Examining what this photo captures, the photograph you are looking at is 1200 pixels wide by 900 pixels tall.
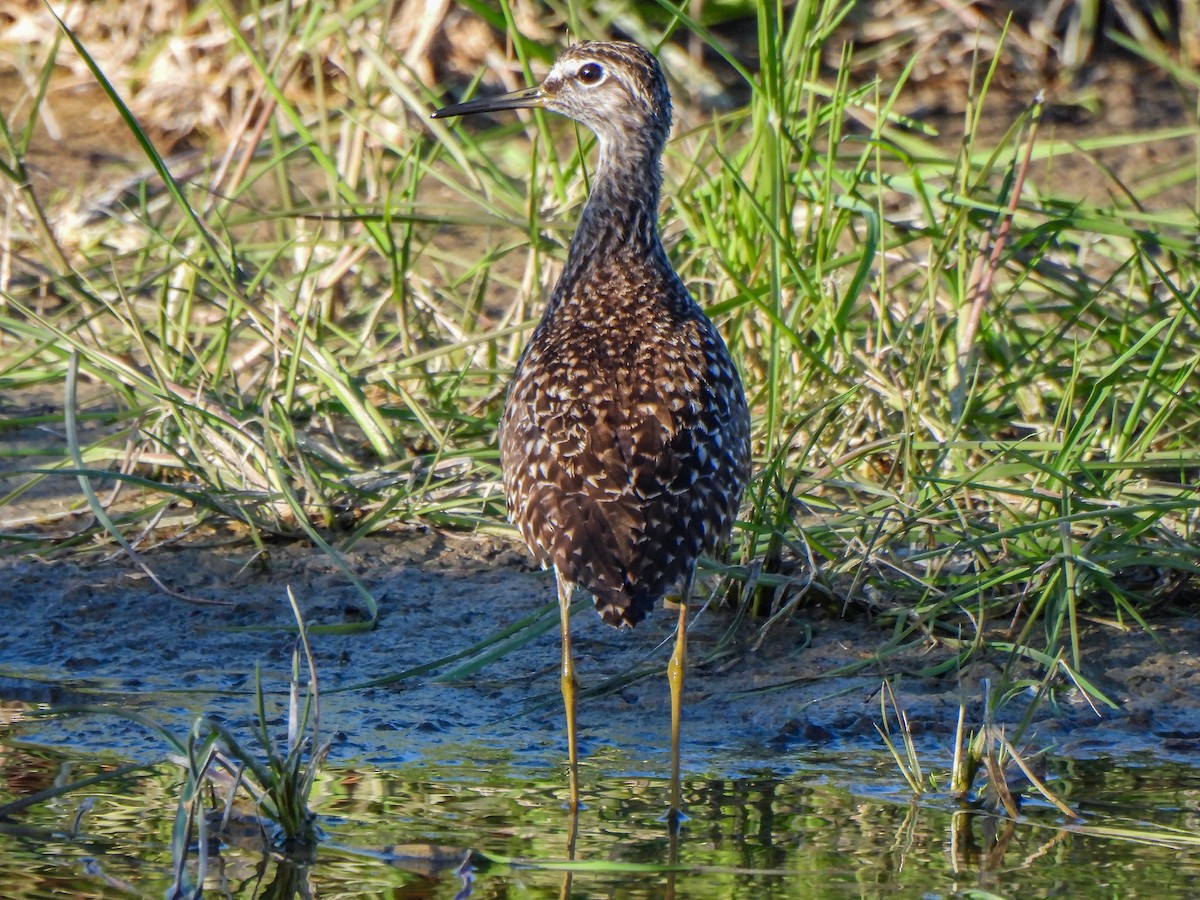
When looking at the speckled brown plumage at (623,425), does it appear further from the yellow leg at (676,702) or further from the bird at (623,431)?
the yellow leg at (676,702)

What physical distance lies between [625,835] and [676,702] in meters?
0.52

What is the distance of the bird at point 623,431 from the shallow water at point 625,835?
0.18 meters

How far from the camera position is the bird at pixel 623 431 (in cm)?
425

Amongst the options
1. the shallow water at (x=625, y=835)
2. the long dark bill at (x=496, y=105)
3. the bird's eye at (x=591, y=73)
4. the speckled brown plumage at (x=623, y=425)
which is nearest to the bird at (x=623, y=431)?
the speckled brown plumage at (x=623, y=425)

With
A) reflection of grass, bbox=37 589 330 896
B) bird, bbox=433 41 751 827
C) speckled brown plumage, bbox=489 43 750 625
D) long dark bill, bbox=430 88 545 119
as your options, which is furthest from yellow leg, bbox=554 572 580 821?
long dark bill, bbox=430 88 545 119

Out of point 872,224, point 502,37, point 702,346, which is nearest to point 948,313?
point 872,224

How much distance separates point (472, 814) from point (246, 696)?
42.1 inches

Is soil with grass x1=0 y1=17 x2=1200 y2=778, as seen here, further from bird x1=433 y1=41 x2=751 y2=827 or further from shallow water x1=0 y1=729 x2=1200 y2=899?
bird x1=433 y1=41 x2=751 y2=827

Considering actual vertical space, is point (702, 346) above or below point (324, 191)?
below

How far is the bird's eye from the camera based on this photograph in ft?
18.3

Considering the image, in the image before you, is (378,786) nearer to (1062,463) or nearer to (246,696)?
(246,696)

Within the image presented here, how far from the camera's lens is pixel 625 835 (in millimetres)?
4160

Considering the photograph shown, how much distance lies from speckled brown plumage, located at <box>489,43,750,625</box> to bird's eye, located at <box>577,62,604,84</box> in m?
0.43

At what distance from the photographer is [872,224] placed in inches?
227
